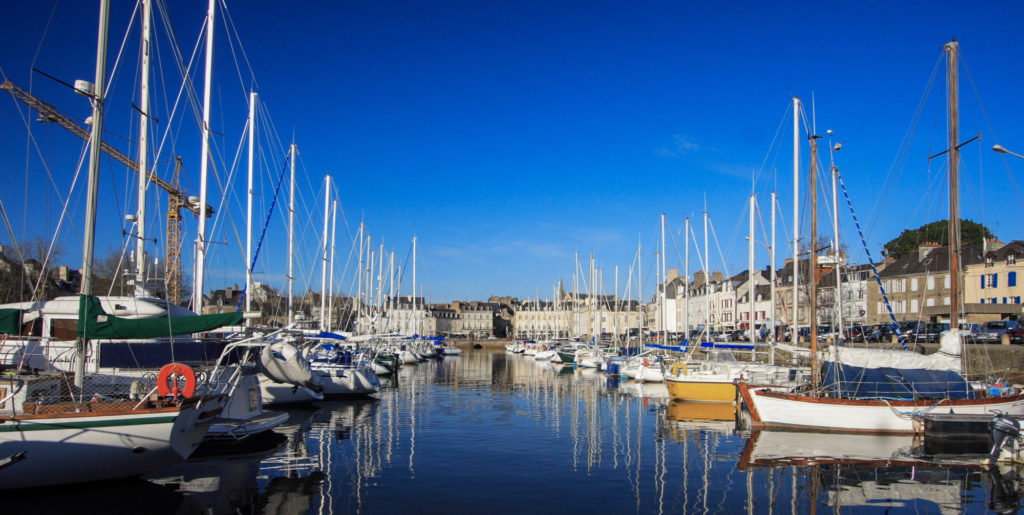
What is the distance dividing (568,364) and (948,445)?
60.5 meters

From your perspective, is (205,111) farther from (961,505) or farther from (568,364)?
(568,364)

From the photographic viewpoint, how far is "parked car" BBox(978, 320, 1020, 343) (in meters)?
46.0

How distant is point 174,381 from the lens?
54.9ft

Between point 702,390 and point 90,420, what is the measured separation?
97.3 ft

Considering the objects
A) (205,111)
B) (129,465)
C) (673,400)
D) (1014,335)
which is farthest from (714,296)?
(129,465)

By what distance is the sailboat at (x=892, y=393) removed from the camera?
24500 millimetres

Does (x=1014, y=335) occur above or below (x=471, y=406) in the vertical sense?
above

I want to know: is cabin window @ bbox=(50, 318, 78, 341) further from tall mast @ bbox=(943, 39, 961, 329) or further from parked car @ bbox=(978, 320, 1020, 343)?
parked car @ bbox=(978, 320, 1020, 343)

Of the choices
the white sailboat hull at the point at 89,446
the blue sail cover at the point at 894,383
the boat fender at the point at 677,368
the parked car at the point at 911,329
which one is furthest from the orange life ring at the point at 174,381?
the parked car at the point at 911,329

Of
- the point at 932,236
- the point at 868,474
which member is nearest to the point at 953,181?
the point at 868,474

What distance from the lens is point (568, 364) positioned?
81.5 m

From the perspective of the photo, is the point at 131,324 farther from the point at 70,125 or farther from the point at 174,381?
the point at 70,125

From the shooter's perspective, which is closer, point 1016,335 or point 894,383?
point 894,383

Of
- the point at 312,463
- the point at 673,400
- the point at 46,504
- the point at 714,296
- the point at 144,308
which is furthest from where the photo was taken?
the point at 714,296
